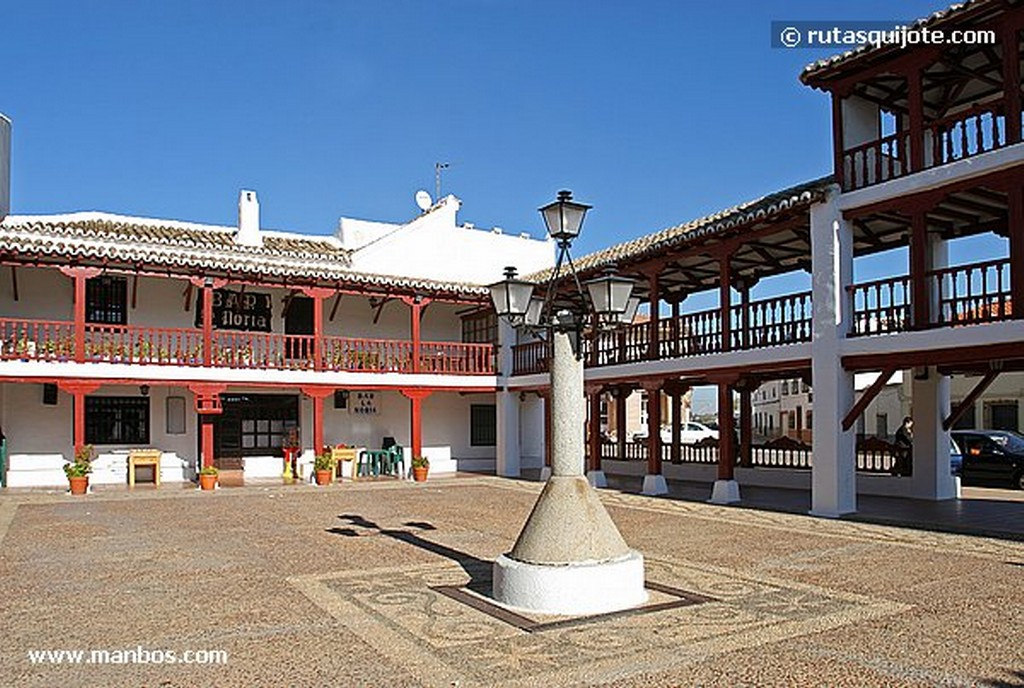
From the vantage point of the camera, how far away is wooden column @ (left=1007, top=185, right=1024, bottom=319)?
10836mm

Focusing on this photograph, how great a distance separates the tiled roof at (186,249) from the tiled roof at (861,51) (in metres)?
10.0

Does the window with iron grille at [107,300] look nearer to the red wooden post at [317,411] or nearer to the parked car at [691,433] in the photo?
the red wooden post at [317,411]

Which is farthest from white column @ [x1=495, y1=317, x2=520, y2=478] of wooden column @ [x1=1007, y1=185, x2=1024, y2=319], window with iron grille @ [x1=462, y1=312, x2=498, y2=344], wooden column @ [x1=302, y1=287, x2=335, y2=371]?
wooden column @ [x1=1007, y1=185, x2=1024, y2=319]

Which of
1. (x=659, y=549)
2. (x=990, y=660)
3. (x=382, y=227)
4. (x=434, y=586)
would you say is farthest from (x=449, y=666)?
(x=382, y=227)

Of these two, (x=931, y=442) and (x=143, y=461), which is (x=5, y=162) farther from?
(x=143, y=461)

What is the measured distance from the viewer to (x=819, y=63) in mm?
13141

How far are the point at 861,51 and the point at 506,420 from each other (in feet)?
A: 40.0

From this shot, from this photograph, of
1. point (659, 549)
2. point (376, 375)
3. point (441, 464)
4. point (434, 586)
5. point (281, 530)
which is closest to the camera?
point (434, 586)

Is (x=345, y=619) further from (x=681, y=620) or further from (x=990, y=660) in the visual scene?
(x=990, y=660)

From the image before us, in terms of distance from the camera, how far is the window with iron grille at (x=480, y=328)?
2337 cm

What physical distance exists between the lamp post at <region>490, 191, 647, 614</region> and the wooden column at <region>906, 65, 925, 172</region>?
6.26 meters

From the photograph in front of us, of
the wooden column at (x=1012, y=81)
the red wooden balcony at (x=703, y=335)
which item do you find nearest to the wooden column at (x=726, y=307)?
the red wooden balcony at (x=703, y=335)

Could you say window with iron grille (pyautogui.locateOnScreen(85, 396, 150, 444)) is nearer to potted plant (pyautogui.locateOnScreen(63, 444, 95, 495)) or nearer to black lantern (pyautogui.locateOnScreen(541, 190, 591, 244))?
potted plant (pyautogui.locateOnScreen(63, 444, 95, 495))

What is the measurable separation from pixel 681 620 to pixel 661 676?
53.9 inches
